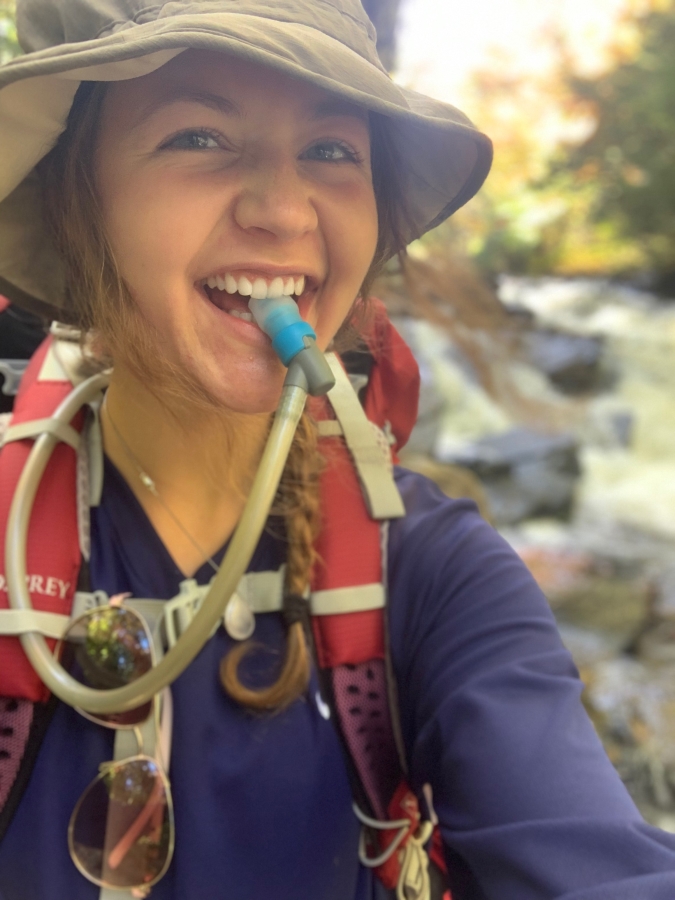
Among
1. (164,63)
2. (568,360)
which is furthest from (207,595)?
(568,360)

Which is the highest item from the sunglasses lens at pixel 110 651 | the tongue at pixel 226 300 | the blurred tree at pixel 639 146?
the blurred tree at pixel 639 146

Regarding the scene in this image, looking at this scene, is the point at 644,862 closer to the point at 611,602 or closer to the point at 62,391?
the point at 62,391

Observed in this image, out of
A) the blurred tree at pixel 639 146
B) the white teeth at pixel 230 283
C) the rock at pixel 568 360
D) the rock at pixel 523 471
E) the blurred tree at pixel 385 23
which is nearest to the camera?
the white teeth at pixel 230 283

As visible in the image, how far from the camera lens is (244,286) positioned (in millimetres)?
649

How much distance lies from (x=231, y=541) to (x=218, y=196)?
1.03ft

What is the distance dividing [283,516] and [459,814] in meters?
0.36

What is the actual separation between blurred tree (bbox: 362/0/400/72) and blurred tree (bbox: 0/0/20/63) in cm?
75

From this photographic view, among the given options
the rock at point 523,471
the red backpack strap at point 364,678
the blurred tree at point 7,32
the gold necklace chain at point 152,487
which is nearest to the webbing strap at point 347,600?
the red backpack strap at point 364,678

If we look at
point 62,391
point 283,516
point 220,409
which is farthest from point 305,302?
point 62,391

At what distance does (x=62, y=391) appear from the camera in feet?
2.92

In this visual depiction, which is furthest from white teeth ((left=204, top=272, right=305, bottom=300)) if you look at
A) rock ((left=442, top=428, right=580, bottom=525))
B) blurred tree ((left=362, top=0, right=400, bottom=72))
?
rock ((left=442, top=428, right=580, bottom=525))

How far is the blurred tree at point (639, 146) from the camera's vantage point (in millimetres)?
7219

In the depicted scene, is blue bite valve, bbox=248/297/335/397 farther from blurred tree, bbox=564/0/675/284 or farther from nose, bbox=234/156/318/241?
blurred tree, bbox=564/0/675/284

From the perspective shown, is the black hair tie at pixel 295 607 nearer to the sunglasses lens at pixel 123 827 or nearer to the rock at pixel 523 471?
the sunglasses lens at pixel 123 827
